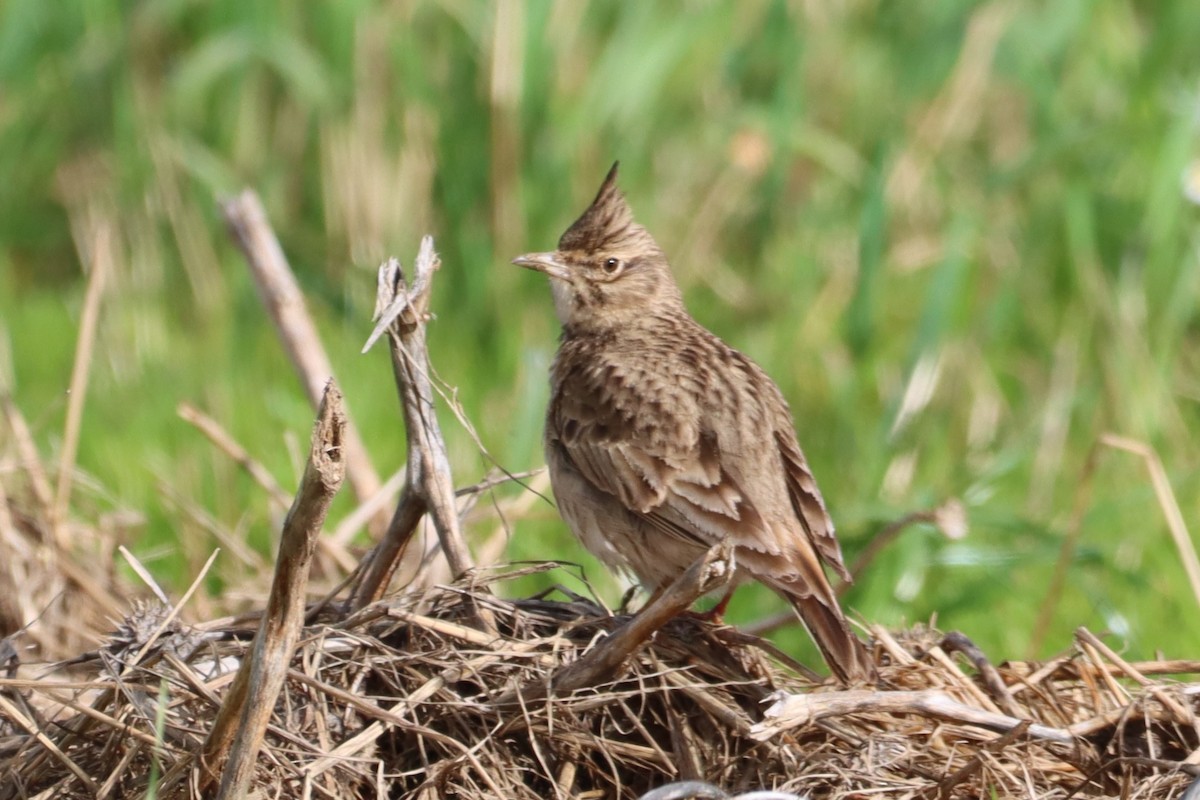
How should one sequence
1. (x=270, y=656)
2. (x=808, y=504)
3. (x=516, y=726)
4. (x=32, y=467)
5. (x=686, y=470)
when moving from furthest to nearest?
(x=32, y=467), (x=808, y=504), (x=686, y=470), (x=516, y=726), (x=270, y=656)

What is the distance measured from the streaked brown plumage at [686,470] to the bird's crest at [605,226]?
209mm

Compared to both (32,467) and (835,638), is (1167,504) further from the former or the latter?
(32,467)

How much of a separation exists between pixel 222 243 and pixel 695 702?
5087 millimetres

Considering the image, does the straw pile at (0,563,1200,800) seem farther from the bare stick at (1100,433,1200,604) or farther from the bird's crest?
the bird's crest

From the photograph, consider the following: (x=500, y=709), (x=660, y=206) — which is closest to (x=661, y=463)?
(x=500, y=709)

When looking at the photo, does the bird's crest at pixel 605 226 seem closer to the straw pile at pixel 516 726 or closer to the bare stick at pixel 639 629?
the straw pile at pixel 516 726

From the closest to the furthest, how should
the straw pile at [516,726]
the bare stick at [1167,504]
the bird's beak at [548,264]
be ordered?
the straw pile at [516,726], the bare stick at [1167,504], the bird's beak at [548,264]

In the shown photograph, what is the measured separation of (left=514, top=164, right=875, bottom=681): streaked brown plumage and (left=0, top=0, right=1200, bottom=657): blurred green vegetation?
4.83ft

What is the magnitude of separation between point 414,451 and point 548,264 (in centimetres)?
149

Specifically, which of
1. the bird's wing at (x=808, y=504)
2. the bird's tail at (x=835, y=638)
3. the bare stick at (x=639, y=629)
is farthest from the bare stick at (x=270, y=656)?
the bird's wing at (x=808, y=504)

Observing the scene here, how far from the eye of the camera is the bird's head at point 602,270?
559 centimetres

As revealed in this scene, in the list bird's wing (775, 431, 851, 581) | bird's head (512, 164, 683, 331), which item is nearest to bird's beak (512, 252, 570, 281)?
bird's head (512, 164, 683, 331)

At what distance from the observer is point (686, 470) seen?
4543 millimetres

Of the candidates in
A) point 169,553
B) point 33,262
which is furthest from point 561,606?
point 33,262
